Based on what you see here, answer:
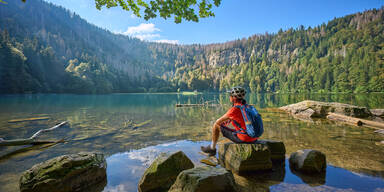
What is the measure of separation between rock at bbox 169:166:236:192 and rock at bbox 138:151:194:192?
809 mm

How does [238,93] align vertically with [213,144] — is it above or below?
above

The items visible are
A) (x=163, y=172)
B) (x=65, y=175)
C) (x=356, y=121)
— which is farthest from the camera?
(x=356, y=121)

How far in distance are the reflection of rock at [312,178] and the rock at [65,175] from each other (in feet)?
17.9

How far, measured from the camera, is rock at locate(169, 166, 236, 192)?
3641mm

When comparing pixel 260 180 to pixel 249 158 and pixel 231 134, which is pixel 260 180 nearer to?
pixel 249 158

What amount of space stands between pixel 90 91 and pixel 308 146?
121099 mm

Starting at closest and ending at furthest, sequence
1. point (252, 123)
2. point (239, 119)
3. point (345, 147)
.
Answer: point (252, 123)
point (239, 119)
point (345, 147)

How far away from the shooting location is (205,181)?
365 centimetres

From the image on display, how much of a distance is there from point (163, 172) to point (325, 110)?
64.6 feet

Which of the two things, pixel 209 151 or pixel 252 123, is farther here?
pixel 209 151

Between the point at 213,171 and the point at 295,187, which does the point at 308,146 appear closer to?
the point at 295,187

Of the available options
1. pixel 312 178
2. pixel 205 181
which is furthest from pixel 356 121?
pixel 205 181

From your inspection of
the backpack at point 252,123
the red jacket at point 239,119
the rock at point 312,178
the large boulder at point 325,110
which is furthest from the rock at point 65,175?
the large boulder at point 325,110

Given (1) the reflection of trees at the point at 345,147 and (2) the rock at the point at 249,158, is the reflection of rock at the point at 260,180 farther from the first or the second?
(1) the reflection of trees at the point at 345,147
